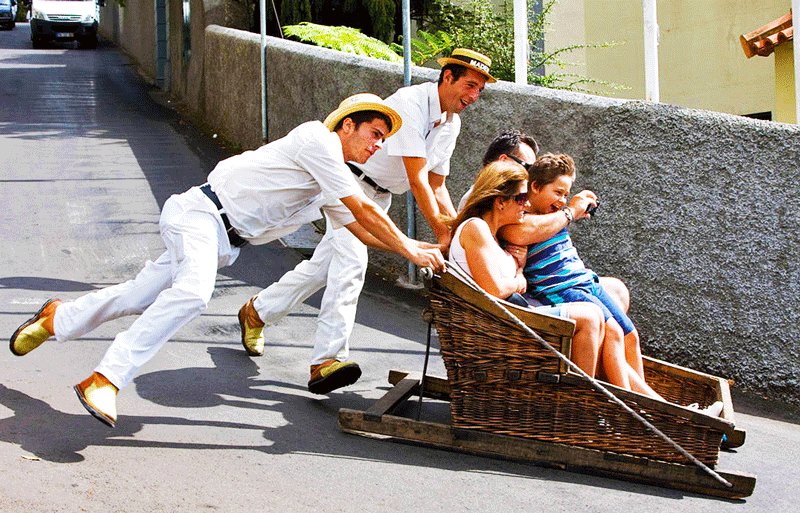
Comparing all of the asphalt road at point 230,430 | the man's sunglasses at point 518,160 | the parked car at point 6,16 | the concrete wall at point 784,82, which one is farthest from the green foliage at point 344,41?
the parked car at point 6,16

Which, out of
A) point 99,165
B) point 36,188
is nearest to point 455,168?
point 36,188

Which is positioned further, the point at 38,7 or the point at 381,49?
the point at 38,7

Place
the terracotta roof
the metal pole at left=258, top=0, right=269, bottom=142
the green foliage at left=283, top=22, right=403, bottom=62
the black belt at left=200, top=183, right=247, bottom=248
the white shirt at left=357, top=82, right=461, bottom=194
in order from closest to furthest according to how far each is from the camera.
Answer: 1. the black belt at left=200, top=183, right=247, bottom=248
2. the white shirt at left=357, top=82, right=461, bottom=194
3. the terracotta roof
4. the metal pole at left=258, top=0, right=269, bottom=142
5. the green foliage at left=283, top=22, right=403, bottom=62

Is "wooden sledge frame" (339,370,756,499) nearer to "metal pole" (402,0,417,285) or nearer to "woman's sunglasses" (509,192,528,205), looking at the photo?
"woman's sunglasses" (509,192,528,205)

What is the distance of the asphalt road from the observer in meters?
4.92

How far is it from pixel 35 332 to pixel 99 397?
41.5 inches

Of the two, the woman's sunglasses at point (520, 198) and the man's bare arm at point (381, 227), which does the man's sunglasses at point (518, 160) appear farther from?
the man's bare arm at point (381, 227)

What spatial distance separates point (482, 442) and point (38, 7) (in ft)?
113

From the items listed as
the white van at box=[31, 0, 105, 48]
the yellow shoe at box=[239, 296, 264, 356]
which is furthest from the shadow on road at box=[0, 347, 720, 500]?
the white van at box=[31, 0, 105, 48]

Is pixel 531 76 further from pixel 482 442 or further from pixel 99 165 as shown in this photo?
pixel 482 442

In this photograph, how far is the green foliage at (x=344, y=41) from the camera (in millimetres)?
14297

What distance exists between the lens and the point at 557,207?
581 cm

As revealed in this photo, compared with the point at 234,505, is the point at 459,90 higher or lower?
higher

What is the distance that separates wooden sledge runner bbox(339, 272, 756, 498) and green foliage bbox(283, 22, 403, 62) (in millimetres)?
9012
